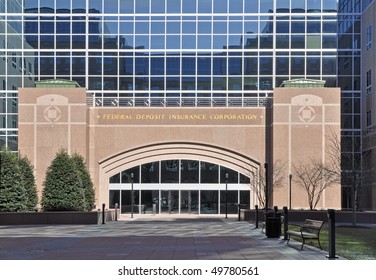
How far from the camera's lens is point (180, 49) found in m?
57.7

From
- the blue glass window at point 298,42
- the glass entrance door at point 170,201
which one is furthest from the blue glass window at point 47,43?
the blue glass window at point 298,42

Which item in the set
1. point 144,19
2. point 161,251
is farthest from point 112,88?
point 161,251

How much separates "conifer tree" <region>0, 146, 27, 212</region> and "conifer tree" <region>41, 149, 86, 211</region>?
1457mm

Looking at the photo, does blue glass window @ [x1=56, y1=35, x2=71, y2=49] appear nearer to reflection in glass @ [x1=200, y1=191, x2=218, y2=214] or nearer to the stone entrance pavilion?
the stone entrance pavilion

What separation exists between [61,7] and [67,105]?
13.0 m

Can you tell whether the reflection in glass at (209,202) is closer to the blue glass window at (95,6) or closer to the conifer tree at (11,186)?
the conifer tree at (11,186)

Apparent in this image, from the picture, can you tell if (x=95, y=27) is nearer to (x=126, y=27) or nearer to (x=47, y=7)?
(x=126, y=27)

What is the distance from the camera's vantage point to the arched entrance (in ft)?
169

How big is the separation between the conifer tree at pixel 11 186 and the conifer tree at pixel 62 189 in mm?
1457

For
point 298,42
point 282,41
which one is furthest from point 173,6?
point 298,42

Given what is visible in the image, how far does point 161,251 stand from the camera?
1806 centimetres

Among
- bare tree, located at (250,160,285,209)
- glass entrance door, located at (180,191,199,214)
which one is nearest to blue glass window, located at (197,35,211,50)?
glass entrance door, located at (180,191,199,214)

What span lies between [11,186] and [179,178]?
1936 cm

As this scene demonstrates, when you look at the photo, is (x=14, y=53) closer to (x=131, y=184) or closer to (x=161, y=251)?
(x=131, y=184)
